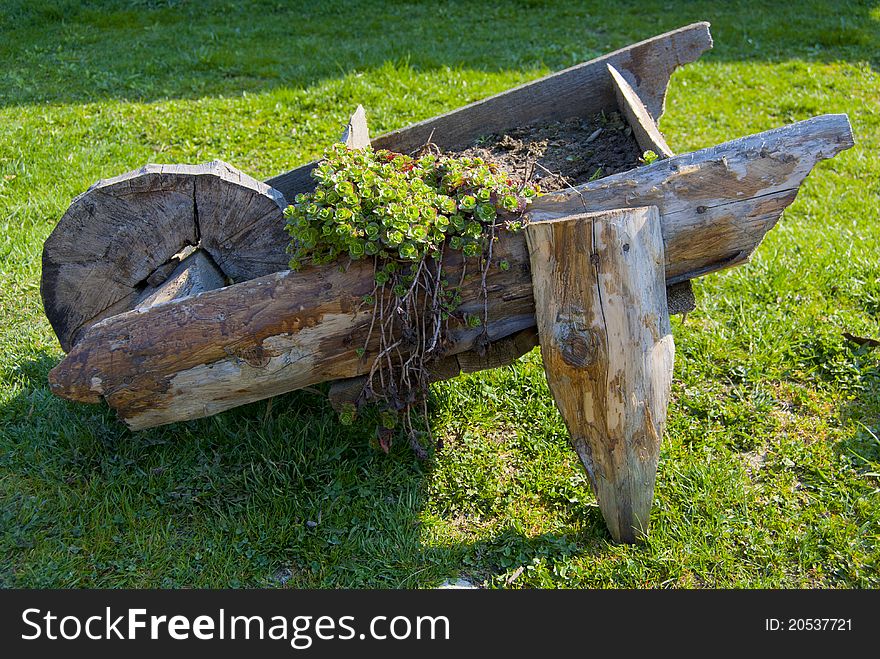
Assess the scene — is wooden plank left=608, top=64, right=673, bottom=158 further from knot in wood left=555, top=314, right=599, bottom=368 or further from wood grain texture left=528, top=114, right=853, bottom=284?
knot in wood left=555, top=314, right=599, bottom=368

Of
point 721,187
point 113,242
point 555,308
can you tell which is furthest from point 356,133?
point 721,187

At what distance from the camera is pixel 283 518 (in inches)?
128

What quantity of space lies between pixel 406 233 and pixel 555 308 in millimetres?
601

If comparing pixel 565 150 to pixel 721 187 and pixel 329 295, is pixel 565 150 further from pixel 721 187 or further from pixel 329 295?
pixel 329 295

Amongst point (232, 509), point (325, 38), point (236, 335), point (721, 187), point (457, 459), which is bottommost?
point (457, 459)

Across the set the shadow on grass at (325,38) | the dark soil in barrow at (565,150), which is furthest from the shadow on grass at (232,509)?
the shadow on grass at (325,38)

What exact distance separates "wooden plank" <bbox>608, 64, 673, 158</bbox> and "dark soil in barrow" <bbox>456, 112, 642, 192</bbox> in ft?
0.25

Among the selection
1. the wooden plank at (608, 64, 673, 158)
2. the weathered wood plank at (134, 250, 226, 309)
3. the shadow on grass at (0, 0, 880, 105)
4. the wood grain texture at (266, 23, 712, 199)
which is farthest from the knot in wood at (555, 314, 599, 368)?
the shadow on grass at (0, 0, 880, 105)

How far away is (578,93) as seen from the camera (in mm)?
4281

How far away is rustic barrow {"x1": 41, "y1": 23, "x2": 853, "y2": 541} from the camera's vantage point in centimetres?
278

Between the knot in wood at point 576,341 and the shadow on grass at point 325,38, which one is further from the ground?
the shadow on grass at point 325,38

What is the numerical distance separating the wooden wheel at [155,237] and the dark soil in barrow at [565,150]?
40.8 inches

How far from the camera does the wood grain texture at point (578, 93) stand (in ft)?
13.6

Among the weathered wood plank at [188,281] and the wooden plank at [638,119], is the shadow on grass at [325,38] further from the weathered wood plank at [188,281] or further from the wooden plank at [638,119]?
→ the weathered wood plank at [188,281]
